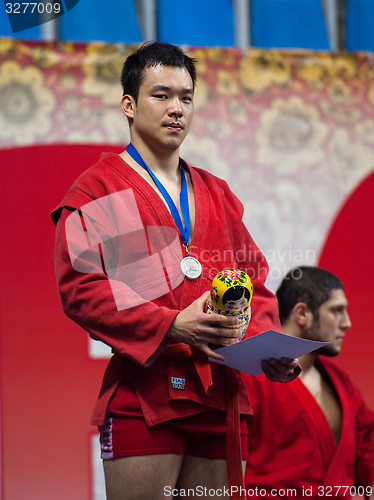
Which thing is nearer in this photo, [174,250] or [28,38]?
[174,250]

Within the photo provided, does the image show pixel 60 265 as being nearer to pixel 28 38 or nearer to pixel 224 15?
pixel 28 38

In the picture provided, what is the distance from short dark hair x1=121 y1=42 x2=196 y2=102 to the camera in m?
1.19

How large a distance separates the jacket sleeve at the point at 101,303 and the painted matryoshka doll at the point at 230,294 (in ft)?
0.26

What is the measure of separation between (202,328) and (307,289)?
3.41 ft

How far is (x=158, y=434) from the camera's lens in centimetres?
105

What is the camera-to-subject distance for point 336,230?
2416 millimetres

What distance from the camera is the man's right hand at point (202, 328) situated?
3.23 feet

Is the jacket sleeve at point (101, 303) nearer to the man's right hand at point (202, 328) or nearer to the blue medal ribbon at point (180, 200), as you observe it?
the man's right hand at point (202, 328)

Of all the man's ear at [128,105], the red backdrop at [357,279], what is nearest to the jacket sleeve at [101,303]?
the man's ear at [128,105]

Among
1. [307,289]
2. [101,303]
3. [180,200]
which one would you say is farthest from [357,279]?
[101,303]

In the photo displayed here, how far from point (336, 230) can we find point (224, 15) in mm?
1053

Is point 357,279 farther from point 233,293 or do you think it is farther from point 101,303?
point 101,303

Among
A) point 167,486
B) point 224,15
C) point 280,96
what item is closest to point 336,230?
point 280,96

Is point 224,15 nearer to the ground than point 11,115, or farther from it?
farther from it
